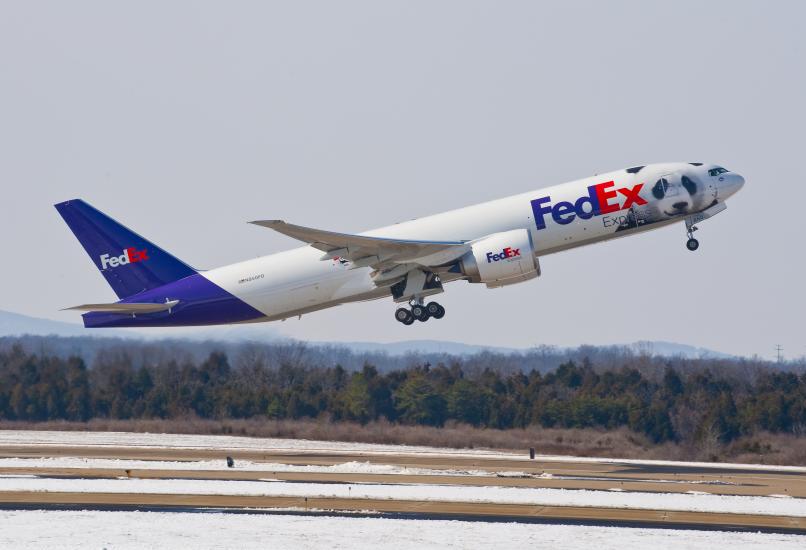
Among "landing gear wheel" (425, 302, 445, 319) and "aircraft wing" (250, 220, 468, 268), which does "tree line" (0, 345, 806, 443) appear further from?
"aircraft wing" (250, 220, 468, 268)

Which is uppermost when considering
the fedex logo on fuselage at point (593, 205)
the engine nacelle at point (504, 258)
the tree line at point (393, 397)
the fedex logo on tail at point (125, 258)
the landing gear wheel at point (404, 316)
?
the fedex logo on fuselage at point (593, 205)

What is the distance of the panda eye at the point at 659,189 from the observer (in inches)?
1839

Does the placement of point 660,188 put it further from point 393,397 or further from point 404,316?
point 393,397

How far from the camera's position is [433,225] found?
4800 centimetres

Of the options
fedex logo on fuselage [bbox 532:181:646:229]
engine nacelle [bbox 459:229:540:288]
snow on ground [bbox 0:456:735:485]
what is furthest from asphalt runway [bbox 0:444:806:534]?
fedex logo on fuselage [bbox 532:181:646:229]

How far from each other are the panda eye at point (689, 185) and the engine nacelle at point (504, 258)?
6.24 m

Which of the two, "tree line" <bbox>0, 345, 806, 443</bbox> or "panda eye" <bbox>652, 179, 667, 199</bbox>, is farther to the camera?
"tree line" <bbox>0, 345, 806, 443</bbox>

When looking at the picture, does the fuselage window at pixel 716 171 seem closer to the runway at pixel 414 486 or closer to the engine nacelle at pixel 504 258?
the engine nacelle at pixel 504 258

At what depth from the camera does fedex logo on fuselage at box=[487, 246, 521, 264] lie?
4600 cm

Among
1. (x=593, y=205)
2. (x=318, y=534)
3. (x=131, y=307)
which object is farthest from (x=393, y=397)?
(x=318, y=534)

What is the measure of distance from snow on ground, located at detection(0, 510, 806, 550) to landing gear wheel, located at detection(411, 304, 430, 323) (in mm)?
19190

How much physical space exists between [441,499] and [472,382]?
158ft

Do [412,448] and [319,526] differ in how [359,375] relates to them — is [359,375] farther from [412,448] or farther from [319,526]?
[319,526]

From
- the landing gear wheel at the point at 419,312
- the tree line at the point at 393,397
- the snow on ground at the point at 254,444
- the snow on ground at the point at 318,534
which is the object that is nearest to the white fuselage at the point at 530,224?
the landing gear wheel at the point at 419,312
